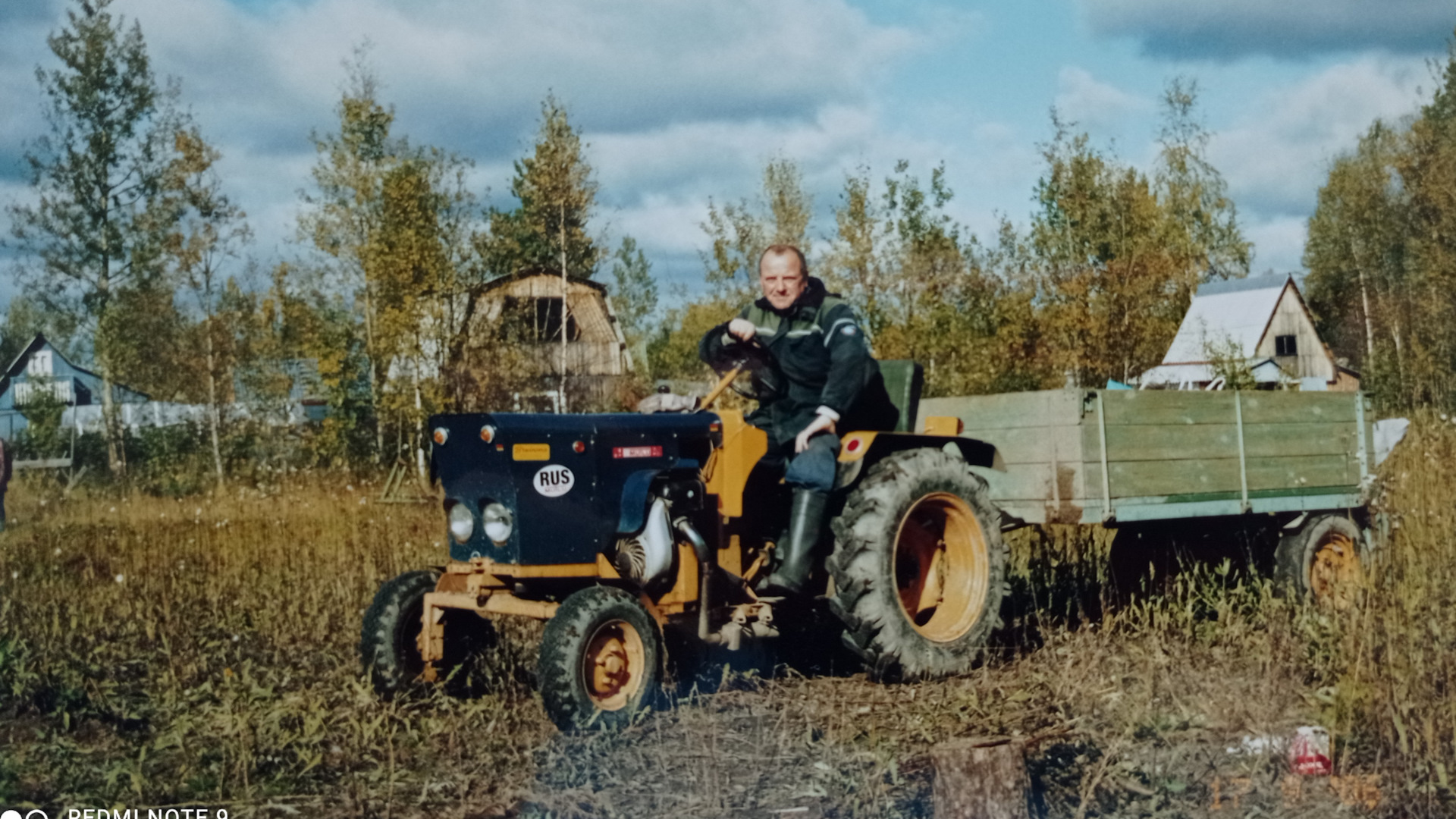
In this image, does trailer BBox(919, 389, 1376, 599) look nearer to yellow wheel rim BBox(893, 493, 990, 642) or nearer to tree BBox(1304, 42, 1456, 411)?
yellow wheel rim BBox(893, 493, 990, 642)

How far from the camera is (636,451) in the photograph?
4.94 m

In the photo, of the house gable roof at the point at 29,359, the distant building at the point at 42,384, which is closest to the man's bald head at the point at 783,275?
the house gable roof at the point at 29,359

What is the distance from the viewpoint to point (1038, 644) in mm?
6172

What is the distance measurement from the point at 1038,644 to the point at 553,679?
2.87m

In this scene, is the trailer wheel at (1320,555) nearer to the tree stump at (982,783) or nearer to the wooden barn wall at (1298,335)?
the tree stump at (982,783)

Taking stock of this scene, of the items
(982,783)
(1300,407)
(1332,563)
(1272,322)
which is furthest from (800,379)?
(1272,322)

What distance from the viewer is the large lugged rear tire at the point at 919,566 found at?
5113mm

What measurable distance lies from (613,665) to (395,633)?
1.01 m

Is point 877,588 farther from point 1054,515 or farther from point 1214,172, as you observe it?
point 1214,172

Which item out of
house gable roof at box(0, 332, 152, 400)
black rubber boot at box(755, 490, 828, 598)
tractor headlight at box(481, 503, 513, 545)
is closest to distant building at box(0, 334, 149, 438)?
house gable roof at box(0, 332, 152, 400)

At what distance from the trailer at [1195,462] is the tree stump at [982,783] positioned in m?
2.40

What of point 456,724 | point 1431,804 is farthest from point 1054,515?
point 456,724

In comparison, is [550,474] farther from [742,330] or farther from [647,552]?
[742,330]

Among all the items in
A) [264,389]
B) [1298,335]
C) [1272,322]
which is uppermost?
[1272,322]
